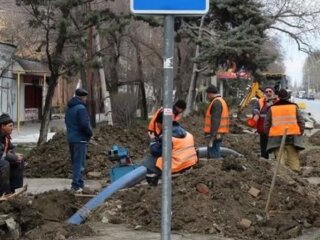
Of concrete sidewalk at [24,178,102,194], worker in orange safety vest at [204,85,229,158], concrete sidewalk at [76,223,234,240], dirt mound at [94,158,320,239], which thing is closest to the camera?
concrete sidewalk at [76,223,234,240]

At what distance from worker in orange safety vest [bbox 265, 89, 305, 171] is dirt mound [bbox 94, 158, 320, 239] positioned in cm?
171

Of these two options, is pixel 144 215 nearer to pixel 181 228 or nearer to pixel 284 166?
pixel 181 228

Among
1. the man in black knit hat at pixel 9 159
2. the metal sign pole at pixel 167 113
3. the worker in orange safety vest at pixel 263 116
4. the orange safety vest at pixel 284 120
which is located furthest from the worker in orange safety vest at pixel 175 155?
the worker in orange safety vest at pixel 263 116

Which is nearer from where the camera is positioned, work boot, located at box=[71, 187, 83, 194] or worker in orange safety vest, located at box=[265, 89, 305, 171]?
work boot, located at box=[71, 187, 83, 194]

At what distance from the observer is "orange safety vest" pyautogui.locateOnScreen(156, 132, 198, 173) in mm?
9281

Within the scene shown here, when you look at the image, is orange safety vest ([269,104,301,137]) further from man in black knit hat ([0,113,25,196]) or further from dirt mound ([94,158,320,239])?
man in black knit hat ([0,113,25,196])

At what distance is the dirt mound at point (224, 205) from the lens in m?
8.28

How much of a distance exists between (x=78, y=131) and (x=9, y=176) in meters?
2.24

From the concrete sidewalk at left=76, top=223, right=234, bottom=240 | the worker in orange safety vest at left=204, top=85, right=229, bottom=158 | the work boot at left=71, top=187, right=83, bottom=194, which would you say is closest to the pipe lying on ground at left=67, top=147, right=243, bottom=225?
the concrete sidewalk at left=76, top=223, right=234, bottom=240

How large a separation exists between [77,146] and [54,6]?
7.07 metres

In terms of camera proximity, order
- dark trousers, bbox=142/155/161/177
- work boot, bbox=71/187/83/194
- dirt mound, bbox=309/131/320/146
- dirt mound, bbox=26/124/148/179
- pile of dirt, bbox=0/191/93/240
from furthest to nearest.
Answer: dirt mound, bbox=309/131/320/146
dirt mound, bbox=26/124/148/179
work boot, bbox=71/187/83/194
dark trousers, bbox=142/155/161/177
pile of dirt, bbox=0/191/93/240

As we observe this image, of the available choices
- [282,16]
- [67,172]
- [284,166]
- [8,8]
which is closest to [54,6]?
[67,172]

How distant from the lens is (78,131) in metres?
11.3

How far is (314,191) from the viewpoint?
1052cm
